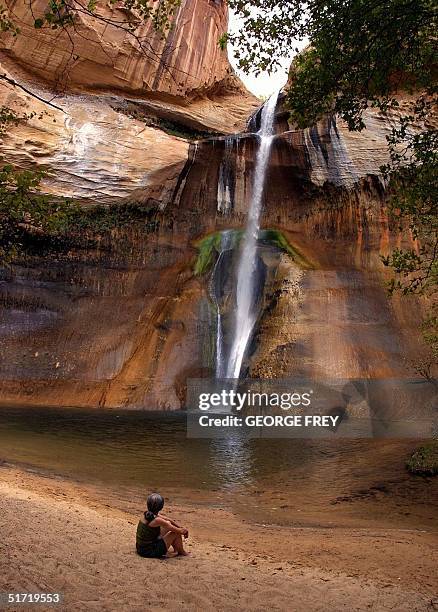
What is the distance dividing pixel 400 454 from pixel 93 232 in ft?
50.7

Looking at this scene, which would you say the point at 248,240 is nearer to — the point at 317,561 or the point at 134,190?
the point at 134,190

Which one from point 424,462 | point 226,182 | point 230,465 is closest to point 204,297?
point 226,182

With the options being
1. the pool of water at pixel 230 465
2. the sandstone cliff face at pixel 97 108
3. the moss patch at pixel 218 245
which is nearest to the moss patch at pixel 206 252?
the moss patch at pixel 218 245

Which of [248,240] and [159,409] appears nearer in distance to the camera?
[159,409]

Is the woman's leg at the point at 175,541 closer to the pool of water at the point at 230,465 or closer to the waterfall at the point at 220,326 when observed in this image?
the pool of water at the point at 230,465

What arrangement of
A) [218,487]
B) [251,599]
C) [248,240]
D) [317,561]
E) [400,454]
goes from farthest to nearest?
[248,240], [400,454], [218,487], [317,561], [251,599]

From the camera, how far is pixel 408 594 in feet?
15.7

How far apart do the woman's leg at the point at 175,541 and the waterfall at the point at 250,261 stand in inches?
563

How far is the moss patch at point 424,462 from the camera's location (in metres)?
9.74

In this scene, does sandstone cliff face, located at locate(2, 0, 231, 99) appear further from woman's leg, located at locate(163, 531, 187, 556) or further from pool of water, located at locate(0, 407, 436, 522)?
woman's leg, located at locate(163, 531, 187, 556)

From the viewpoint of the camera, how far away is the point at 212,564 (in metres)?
5.37

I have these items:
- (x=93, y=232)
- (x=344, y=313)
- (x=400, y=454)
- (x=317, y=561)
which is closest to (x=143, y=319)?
(x=93, y=232)

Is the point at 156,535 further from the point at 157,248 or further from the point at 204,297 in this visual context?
the point at 157,248

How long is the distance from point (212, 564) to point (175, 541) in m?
0.45
